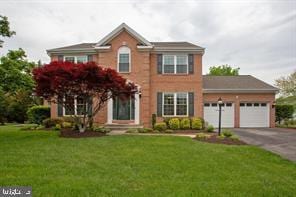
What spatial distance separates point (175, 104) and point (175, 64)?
2912 millimetres

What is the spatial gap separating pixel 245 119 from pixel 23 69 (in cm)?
1686

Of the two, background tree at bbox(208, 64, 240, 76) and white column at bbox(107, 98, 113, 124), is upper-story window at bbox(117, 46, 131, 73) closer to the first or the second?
white column at bbox(107, 98, 113, 124)

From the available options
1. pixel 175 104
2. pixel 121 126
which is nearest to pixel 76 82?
pixel 121 126

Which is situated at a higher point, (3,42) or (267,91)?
(3,42)

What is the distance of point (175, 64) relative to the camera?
71.9 feet

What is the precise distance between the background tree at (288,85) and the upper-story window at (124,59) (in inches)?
747

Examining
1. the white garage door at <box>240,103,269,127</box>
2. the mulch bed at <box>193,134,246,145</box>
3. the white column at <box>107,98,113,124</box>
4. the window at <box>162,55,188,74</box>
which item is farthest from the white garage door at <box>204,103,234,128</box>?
the mulch bed at <box>193,134,246,145</box>

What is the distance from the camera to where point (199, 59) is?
21.8 m

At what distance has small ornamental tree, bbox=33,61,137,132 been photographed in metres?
14.8

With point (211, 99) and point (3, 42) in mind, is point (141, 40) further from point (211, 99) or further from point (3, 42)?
point (3, 42)

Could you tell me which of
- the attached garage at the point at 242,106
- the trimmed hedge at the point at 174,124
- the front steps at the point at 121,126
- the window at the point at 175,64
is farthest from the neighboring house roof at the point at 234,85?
the front steps at the point at 121,126

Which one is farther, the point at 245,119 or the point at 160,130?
the point at 245,119

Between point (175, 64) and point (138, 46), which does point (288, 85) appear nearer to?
point (175, 64)

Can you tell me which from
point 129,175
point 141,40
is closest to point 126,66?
point 141,40
